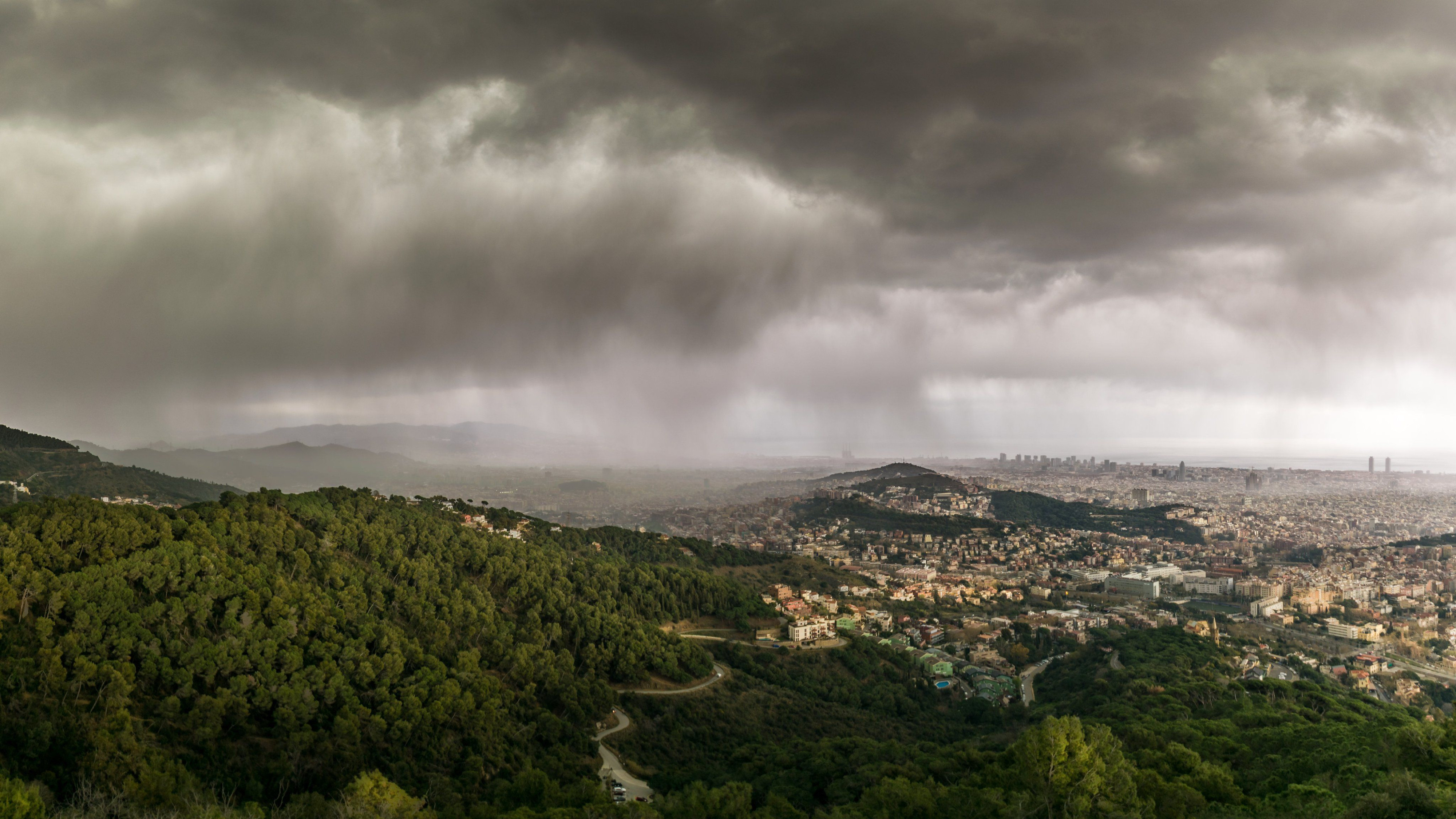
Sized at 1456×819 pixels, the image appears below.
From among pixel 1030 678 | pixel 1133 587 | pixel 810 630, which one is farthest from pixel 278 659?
pixel 1133 587

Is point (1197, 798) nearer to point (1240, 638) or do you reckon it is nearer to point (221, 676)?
point (221, 676)

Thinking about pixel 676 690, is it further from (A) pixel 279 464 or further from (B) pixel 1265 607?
(A) pixel 279 464

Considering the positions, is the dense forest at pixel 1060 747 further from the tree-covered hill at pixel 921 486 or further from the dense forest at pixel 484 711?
the tree-covered hill at pixel 921 486

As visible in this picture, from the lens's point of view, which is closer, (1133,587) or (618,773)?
(618,773)

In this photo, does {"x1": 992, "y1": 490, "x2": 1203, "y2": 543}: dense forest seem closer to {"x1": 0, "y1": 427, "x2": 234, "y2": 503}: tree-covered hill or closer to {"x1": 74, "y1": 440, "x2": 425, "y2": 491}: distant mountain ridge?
{"x1": 0, "y1": 427, "x2": 234, "y2": 503}: tree-covered hill

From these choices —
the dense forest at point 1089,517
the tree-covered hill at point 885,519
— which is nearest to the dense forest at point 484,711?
the tree-covered hill at point 885,519

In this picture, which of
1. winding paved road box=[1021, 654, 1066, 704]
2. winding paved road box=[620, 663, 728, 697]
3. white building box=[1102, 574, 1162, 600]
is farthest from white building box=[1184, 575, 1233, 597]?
winding paved road box=[620, 663, 728, 697]
